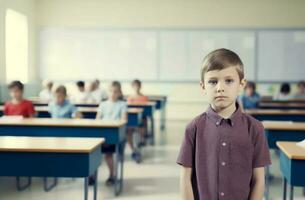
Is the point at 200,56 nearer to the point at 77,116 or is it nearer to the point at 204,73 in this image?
the point at 77,116

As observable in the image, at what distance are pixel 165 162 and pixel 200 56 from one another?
15.6 ft

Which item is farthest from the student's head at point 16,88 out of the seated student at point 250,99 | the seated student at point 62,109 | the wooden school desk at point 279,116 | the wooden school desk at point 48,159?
the seated student at point 250,99

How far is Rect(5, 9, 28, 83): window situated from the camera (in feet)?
26.3

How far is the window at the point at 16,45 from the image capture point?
803cm

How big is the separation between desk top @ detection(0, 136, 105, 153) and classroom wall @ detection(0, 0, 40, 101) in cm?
468

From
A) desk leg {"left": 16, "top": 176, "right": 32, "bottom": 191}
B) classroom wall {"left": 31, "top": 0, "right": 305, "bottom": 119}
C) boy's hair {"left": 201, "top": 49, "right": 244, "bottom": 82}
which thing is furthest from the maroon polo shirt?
classroom wall {"left": 31, "top": 0, "right": 305, "bottom": 119}

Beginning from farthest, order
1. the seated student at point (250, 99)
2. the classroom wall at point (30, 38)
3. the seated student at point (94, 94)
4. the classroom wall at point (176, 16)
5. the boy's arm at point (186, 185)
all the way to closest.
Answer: the classroom wall at point (176, 16) < the classroom wall at point (30, 38) < the seated student at point (94, 94) < the seated student at point (250, 99) < the boy's arm at point (186, 185)

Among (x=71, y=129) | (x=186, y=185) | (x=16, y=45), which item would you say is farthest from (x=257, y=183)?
(x=16, y=45)

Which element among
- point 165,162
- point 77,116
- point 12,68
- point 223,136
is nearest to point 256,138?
point 223,136

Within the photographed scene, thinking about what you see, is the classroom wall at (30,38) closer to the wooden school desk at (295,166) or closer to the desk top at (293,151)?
the desk top at (293,151)

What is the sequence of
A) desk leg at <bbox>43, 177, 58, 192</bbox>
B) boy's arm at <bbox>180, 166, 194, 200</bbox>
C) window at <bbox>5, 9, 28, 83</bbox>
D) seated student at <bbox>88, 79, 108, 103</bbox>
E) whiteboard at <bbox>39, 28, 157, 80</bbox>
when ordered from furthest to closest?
whiteboard at <bbox>39, 28, 157, 80</bbox>, window at <bbox>5, 9, 28, 83</bbox>, seated student at <bbox>88, 79, 108, 103</bbox>, desk leg at <bbox>43, 177, 58, 192</bbox>, boy's arm at <bbox>180, 166, 194, 200</bbox>

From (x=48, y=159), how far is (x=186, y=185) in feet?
4.70

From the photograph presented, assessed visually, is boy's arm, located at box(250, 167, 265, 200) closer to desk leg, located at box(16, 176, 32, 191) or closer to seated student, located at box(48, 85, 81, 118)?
desk leg, located at box(16, 176, 32, 191)

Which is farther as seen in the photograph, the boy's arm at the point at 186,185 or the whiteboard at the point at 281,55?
the whiteboard at the point at 281,55
